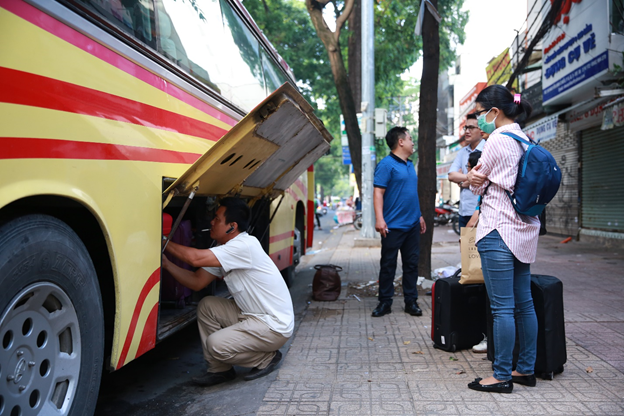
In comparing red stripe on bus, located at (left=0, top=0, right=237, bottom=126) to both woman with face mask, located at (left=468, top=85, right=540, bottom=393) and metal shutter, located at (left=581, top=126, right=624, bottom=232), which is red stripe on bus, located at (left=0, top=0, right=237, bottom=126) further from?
metal shutter, located at (left=581, top=126, right=624, bottom=232)

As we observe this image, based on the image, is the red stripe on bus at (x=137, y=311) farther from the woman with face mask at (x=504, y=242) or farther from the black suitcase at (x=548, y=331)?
the black suitcase at (x=548, y=331)

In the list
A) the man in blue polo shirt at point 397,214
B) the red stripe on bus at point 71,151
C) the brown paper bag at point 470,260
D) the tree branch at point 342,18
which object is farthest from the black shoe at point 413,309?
the tree branch at point 342,18

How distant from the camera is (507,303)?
10.3ft

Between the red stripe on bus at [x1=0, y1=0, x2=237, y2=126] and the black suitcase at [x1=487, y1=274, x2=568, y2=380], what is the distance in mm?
2594

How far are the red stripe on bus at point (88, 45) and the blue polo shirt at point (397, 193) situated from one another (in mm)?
2352

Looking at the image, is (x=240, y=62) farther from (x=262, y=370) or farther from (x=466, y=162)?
(x=262, y=370)

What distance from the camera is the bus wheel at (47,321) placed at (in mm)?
1798

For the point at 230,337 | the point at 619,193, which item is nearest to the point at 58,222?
the point at 230,337

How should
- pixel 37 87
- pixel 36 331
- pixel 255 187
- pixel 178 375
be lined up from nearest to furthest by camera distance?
pixel 37 87 < pixel 36 331 < pixel 178 375 < pixel 255 187

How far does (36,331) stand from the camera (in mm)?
1960

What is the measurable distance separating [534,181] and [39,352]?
2.62 metres

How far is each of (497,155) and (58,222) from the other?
238cm

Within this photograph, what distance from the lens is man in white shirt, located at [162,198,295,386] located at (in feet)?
11.1

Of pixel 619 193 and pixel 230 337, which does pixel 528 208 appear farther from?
pixel 619 193
